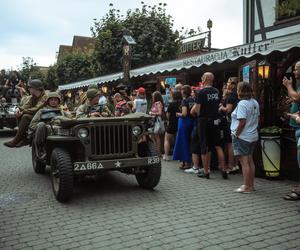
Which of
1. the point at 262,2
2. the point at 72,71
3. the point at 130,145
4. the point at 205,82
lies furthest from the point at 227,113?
the point at 72,71

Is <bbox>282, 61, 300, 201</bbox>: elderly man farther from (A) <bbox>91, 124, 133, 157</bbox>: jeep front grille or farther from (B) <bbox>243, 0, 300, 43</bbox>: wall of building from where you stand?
(B) <bbox>243, 0, 300, 43</bbox>: wall of building

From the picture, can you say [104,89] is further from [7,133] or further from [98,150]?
[98,150]

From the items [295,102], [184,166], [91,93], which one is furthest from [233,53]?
[91,93]

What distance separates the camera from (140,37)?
71.2ft

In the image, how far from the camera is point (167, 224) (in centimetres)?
457

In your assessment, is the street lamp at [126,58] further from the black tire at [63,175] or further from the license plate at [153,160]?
the black tire at [63,175]

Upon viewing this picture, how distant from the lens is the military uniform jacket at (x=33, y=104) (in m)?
7.71

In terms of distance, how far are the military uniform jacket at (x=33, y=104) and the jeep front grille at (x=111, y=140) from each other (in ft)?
8.45

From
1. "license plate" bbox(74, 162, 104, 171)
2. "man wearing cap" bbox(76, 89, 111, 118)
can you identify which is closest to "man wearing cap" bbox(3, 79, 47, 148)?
"man wearing cap" bbox(76, 89, 111, 118)

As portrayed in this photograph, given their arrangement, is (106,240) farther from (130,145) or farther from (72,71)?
(72,71)

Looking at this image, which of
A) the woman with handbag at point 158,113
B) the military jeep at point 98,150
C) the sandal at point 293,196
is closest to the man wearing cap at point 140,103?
the woman with handbag at point 158,113

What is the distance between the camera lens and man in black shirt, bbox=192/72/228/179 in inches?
268

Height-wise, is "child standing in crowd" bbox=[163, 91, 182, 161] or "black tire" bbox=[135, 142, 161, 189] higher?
"child standing in crowd" bbox=[163, 91, 182, 161]

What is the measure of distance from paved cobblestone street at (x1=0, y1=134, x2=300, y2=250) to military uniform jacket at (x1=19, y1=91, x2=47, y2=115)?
57.0 inches
